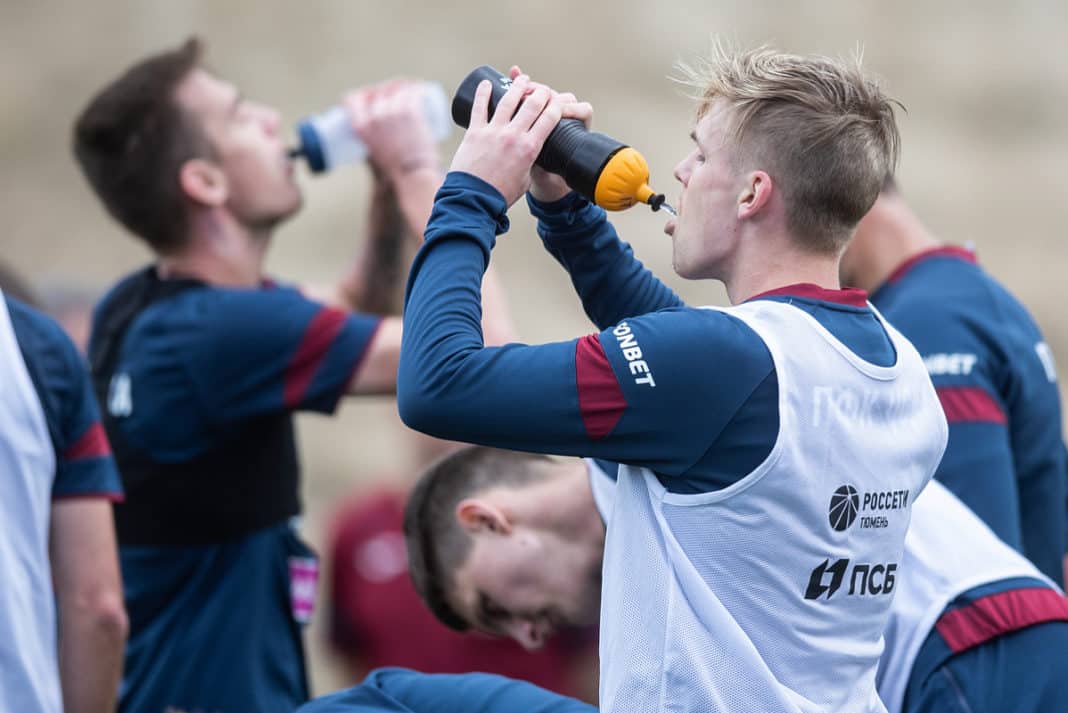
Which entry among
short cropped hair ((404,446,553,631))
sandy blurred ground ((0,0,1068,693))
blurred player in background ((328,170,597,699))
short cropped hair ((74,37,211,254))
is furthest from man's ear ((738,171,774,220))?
sandy blurred ground ((0,0,1068,693))

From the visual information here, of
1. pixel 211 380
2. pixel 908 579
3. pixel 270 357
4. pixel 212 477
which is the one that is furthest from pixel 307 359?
pixel 908 579

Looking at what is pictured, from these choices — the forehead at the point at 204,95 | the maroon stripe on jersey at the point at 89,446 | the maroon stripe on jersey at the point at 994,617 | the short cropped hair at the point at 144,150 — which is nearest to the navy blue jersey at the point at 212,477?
the short cropped hair at the point at 144,150

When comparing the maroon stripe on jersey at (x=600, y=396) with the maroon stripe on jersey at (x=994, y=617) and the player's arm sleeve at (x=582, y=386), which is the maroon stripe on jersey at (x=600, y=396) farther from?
the maroon stripe on jersey at (x=994, y=617)

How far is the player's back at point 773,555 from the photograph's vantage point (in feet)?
5.43

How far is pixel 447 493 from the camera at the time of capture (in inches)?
101

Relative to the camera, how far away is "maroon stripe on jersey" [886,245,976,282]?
3.11 meters

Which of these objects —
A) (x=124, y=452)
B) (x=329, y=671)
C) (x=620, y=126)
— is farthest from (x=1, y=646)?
(x=620, y=126)

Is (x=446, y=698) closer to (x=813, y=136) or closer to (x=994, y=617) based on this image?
(x=994, y=617)

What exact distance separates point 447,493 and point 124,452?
91cm

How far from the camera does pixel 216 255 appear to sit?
128 inches

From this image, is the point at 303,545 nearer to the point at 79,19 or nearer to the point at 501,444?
the point at 501,444

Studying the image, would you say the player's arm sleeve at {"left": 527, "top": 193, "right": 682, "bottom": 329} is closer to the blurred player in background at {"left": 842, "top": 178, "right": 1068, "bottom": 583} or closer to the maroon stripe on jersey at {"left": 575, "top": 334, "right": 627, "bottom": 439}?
the maroon stripe on jersey at {"left": 575, "top": 334, "right": 627, "bottom": 439}

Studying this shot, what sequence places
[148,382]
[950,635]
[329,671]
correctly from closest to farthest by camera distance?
1. [950,635]
2. [148,382]
3. [329,671]

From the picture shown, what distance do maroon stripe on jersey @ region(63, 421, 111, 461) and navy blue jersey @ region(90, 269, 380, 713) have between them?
0.36 metres
